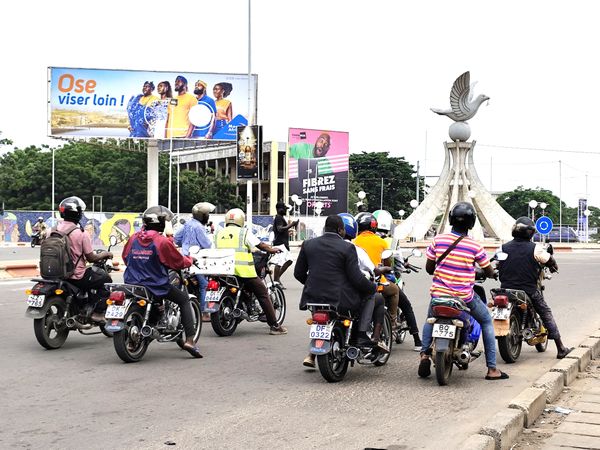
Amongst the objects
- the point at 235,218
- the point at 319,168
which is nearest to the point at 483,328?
the point at 235,218

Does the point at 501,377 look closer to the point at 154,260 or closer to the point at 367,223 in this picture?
the point at 367,223

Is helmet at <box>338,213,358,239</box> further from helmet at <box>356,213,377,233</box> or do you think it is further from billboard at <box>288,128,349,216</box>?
billboard at <box>288,128,349,216</box>

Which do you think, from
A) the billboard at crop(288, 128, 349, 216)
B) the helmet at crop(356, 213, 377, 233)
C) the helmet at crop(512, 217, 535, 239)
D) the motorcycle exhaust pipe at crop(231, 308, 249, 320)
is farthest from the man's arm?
the billboard at crop(288, 128, 349, 216)

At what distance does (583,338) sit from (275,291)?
424 centimetres

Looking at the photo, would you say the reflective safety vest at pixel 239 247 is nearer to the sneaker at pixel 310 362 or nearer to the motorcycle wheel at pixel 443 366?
the sneaker at pixel 310 362

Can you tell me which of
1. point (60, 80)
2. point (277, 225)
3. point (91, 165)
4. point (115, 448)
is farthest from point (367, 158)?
point (115, 448)

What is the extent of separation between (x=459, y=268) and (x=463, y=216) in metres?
0.50

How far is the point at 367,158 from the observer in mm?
94562

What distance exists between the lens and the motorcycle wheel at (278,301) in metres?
11.7

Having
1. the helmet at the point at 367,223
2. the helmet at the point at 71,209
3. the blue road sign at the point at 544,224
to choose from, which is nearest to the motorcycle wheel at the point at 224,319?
the helmet at the point at 71,209

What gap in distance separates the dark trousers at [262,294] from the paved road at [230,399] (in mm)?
484

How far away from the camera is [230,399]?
7.04 m

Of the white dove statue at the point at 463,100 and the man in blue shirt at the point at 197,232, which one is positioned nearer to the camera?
the man in blue shirt at the point at 197,232

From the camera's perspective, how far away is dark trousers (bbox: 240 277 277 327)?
10.8 m
